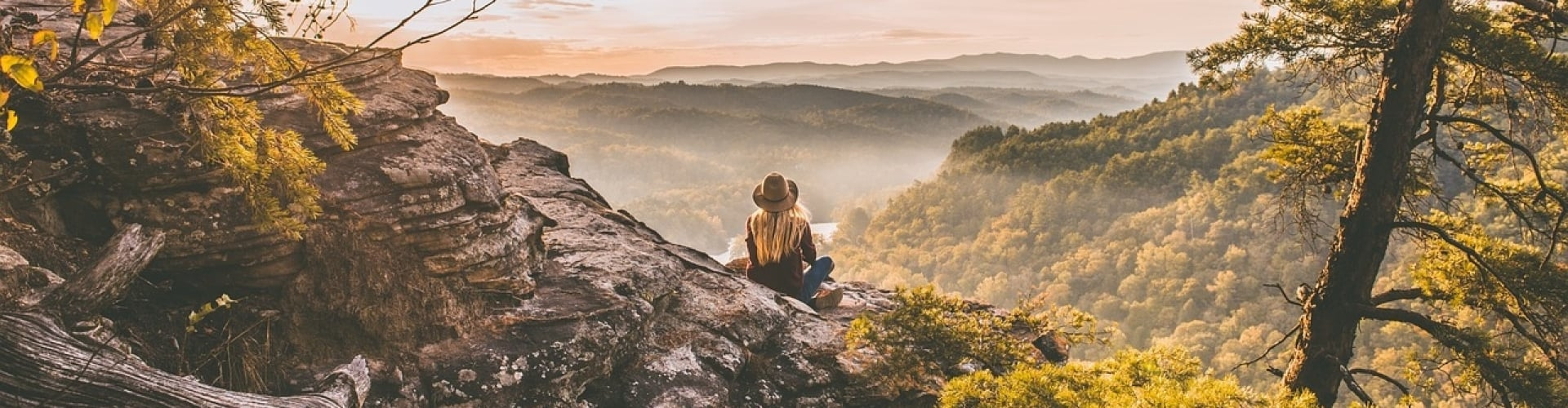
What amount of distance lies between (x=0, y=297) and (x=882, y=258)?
102 meters

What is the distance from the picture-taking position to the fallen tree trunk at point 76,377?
10.1ft

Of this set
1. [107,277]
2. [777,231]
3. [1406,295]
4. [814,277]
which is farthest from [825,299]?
[107,277]

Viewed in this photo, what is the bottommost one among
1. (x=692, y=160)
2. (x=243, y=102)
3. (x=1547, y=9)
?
(x=692, y=160)

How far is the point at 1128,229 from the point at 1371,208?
9040cm

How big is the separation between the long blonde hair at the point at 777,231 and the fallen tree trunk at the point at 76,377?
4.69 m

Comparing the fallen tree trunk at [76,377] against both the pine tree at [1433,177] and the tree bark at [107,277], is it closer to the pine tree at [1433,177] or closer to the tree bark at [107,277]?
the tree bark at [107,277]

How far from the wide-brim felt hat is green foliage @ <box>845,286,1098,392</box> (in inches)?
62.6

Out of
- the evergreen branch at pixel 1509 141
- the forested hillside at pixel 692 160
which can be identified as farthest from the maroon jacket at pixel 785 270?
the forested hillside at pixel 692 160

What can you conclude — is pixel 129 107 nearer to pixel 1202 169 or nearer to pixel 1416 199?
pixel 1416 199

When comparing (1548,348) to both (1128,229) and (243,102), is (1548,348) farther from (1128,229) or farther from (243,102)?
(1128,229)

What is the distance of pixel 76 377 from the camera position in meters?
3.23

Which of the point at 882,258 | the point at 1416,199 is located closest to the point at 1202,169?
the point at 882,258

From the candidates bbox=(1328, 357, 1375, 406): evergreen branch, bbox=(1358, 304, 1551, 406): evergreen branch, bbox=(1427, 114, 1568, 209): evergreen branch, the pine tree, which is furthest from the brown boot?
bbox=(1427, 114, 1568, 209): evergreen branch

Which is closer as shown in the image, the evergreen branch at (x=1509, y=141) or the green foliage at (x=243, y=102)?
the green foliage at (x=243, y=102)
